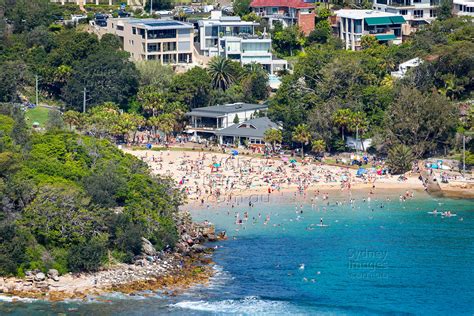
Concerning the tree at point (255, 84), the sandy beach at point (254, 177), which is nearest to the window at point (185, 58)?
the tree at point (255, 84)

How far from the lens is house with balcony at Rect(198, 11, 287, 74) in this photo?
15500 cm

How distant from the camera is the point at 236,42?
512 feet

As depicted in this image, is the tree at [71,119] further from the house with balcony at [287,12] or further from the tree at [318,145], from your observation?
the house with balcony at [287,12]

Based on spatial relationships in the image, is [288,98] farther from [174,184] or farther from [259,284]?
[259,284]

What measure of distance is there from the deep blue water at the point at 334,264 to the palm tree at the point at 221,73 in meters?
33.2

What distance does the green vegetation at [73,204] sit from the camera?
295 ft

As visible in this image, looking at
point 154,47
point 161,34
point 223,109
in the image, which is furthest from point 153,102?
point 161,34

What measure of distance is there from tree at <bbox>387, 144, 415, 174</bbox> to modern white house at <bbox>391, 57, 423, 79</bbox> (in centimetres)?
1706

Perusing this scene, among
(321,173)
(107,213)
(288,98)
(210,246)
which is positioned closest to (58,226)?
(107,213)

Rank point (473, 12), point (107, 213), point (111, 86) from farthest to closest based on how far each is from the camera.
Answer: point (473, 12) → point (111, 86) → point (107, 213)

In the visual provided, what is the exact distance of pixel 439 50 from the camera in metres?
133

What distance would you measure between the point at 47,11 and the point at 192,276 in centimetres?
8690

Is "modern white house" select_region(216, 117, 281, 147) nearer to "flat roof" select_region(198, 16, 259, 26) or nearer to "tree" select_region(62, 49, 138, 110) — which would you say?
"tree" select_region(62, 49, 138, 110)

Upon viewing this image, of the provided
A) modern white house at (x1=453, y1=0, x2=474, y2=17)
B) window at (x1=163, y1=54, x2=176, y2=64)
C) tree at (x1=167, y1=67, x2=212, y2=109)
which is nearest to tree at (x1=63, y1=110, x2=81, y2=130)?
tree at (x1=167, y1=67, x2=212, y2=109)
